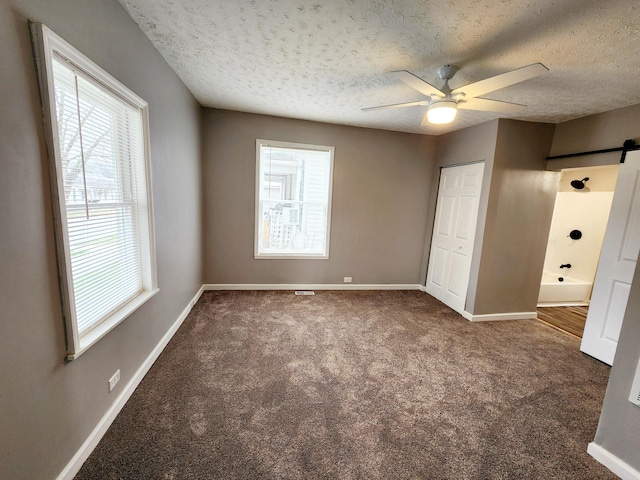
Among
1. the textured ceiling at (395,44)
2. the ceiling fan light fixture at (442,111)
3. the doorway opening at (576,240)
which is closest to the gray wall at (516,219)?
the textured ceiling at (395,44)

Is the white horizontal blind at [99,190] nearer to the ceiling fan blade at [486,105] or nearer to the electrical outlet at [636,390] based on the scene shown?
the ceiling fan blade at [486,105]

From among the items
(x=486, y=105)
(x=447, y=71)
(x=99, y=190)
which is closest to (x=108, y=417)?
(x=99, y=190)

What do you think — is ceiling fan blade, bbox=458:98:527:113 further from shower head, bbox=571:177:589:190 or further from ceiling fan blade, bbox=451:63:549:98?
shower head, bbox=571:177:589:190

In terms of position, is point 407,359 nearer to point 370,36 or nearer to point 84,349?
point 84,349

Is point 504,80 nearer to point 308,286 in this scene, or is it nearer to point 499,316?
point 499,316

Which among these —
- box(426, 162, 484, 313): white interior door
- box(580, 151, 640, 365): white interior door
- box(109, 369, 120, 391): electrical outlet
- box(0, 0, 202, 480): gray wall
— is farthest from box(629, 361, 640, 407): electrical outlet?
box(109, 369, 120, 391): electrical outlet

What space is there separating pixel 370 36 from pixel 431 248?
10.9 feet

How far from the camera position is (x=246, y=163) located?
12.1 feet

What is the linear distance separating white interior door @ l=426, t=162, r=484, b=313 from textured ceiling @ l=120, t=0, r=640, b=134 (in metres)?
1.08

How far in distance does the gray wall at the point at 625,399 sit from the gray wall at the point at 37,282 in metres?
2.87

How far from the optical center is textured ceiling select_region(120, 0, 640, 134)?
1451mm

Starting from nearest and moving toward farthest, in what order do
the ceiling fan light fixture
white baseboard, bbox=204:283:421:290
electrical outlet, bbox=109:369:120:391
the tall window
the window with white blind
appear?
the window with white blind
electrical outlet, bbox=109:369:120:391
the ceiling fan light fixture
the tall window
white baseboard, bbox=204:283:421:290

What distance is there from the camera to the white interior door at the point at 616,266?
7.84 ft

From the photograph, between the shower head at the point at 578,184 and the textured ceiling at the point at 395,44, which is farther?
the shower head at the point at 578,184
